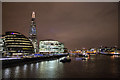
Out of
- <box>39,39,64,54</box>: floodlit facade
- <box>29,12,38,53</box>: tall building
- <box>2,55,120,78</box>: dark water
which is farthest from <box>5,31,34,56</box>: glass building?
<box>29,12,38,53</box>: tall building

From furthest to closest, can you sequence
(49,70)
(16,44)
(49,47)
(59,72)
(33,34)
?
1. (33,34)
2. (49,47)
3. (16,44)
4. (49,70)
5. (59,72)

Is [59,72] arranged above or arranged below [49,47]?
above

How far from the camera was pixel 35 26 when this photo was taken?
6781 inches

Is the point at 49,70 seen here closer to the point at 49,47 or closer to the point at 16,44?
the point at 16,44

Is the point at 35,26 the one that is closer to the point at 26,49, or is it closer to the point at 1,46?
the point at 26,49

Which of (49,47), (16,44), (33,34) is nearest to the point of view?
(16,44)

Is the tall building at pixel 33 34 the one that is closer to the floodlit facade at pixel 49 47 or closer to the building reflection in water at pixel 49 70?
the floodlit facade at pixel 49 47

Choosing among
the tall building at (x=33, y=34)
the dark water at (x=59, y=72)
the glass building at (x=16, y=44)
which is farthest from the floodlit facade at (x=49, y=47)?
the dark water at (x=59, y=72)

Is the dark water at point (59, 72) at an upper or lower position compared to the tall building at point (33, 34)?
lower

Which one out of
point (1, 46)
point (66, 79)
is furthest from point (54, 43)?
point (66, 79)

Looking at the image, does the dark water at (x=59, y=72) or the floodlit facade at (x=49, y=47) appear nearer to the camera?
the dark water at (x=59, y=72)

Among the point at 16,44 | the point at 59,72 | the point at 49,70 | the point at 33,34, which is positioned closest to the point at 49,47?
the point at 33,34

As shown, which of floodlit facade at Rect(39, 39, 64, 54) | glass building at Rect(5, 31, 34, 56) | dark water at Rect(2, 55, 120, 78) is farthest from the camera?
floodlit facade at Rect(39, 39, 64, 54)

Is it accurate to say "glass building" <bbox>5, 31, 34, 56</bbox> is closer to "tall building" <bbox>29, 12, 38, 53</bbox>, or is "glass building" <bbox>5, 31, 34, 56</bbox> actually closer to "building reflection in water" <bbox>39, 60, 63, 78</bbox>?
"building reflection in water" <bbox>39, 60, 63, 78</bbox>
